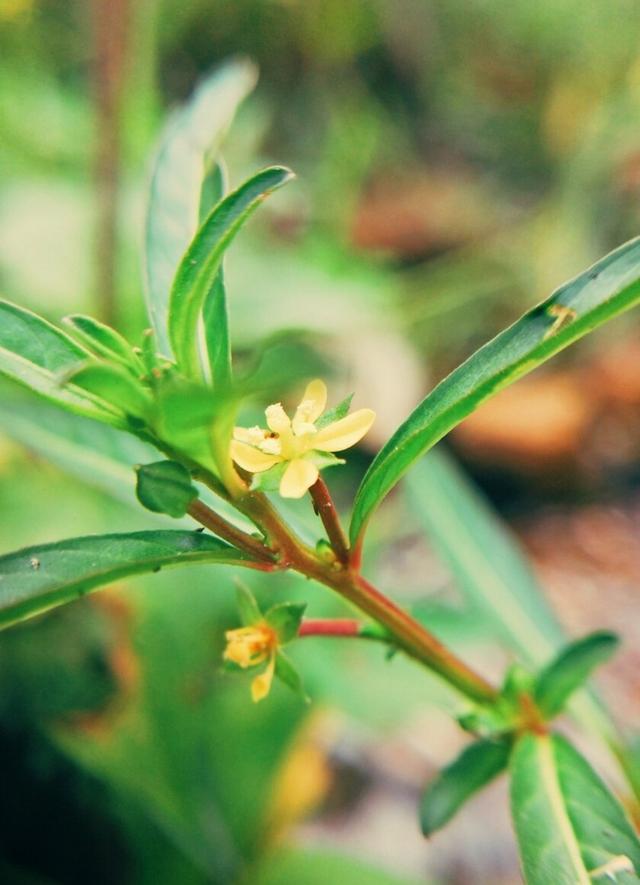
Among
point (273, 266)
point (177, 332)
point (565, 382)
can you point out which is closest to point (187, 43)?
point (273, 266)

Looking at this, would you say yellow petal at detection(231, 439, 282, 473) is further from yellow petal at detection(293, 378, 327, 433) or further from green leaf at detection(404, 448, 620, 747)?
green leaf at detection(404, 448, 620, 747)

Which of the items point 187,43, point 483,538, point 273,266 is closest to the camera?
point 483,538

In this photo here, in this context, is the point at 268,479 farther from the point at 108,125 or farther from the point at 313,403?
the point at 108,125

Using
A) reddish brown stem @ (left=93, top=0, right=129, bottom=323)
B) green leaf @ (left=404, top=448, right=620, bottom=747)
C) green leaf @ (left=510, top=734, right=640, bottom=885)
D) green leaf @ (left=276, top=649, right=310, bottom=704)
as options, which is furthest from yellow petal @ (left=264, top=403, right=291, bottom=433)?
reddish brown stem @ (left=93, top=0, right=129, bottom=323)

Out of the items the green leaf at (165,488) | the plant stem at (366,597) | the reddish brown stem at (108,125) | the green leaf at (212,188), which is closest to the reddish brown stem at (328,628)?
the plant stem at (366,597)

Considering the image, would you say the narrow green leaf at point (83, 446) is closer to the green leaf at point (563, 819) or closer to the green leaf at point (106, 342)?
the green leaf at point (106, 342)

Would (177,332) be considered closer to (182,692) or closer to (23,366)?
(23,366)

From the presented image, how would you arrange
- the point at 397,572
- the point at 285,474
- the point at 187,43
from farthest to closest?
the point at 187,43, the point at 397,572, the point at 285,474
